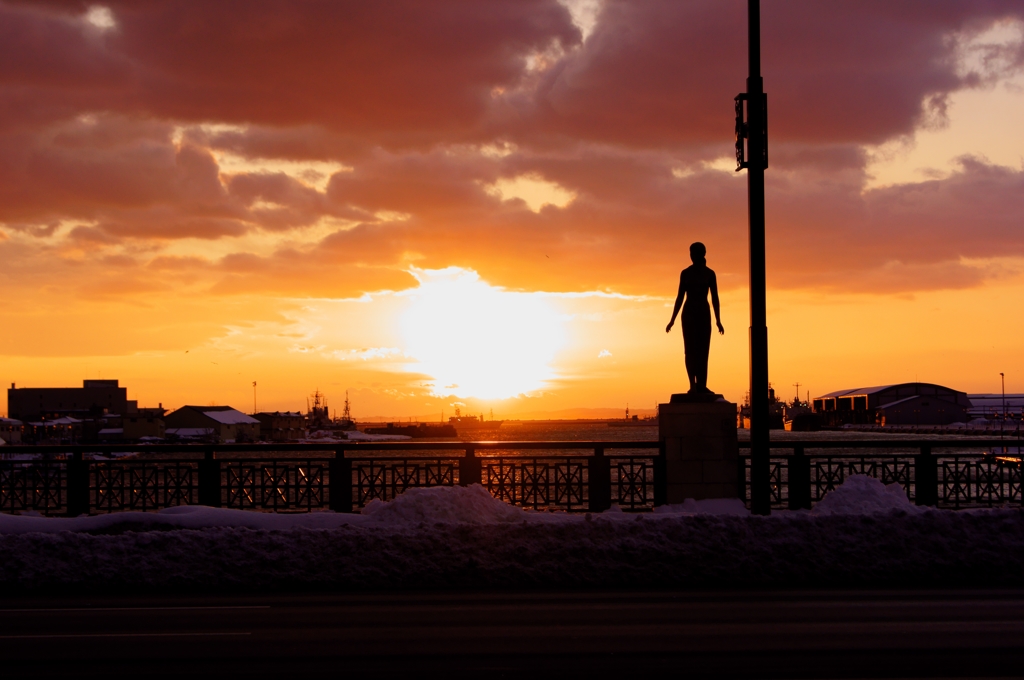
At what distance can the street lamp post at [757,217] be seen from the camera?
42.5 ft

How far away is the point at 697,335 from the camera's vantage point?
51.2 feet

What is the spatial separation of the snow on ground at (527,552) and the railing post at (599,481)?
6.38 feet

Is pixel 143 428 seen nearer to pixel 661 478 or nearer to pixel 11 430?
pixel 11 430

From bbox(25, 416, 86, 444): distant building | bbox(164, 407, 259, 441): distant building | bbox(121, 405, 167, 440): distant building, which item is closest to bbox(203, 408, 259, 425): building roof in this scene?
bbox(164, 407, 259, 441): distant building

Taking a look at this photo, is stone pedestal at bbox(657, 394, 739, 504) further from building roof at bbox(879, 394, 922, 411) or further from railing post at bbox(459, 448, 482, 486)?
building roof at bbox(879, 394, 922, 411)

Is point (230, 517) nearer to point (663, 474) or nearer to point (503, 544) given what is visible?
point (503, 544)

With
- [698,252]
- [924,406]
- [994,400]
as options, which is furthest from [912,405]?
[698,252]

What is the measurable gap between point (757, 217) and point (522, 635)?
7.69 metres

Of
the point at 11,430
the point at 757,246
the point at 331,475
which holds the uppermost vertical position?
the point at 757,246

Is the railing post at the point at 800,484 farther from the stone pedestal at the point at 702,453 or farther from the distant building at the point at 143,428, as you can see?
the distant building at the point at 143,428

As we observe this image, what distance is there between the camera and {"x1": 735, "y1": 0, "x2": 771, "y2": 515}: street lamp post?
12945mm

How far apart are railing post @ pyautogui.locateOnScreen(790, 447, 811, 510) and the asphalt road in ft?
18.0

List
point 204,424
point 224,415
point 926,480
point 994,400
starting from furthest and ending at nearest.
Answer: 1. point 994,400
2. point 224,415
3. point 204,424
4. point 926,480

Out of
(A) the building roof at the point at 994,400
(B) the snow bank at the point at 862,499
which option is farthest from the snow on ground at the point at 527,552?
(A) the building roof at the point at 994,400
